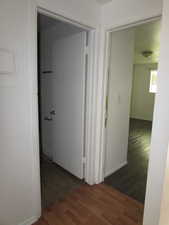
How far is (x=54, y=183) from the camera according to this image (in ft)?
7.59

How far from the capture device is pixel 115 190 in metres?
2.21

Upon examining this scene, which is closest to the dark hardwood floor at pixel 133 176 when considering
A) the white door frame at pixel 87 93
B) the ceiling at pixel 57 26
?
the white door frame at pixel 87 93

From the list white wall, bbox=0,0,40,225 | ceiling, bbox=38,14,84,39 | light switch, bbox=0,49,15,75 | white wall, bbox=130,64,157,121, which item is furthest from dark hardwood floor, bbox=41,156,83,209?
white wall, bbox=130,64,157,121

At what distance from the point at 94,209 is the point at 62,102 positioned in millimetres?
1504

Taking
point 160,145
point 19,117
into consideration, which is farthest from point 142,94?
point 19,117

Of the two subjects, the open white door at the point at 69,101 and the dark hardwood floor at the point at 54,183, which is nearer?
the dark hardwood floor at the point at 54,183

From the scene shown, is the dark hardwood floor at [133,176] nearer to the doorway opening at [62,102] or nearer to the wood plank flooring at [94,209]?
the wood plank flooring at [94,209]

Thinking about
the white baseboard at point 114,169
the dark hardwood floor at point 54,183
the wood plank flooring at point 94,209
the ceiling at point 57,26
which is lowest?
the wood plank flooring at point 94,209

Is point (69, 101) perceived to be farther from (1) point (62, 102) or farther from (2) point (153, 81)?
(2) point (153, 81)

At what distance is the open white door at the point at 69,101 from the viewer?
2.15 metres

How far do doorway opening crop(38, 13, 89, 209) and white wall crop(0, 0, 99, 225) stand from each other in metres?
0.44

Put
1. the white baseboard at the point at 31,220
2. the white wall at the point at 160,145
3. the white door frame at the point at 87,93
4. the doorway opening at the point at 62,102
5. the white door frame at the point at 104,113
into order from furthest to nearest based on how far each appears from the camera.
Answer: the doorway opening at the point at 62,102
the white door frame at the point at 104,113
the white baseboard at the point at 31,220
the white door frame at the point at 87,93
the white wall at the point at 160,145

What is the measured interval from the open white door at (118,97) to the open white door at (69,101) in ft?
1.39

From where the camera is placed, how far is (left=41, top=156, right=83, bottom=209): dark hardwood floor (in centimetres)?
204
